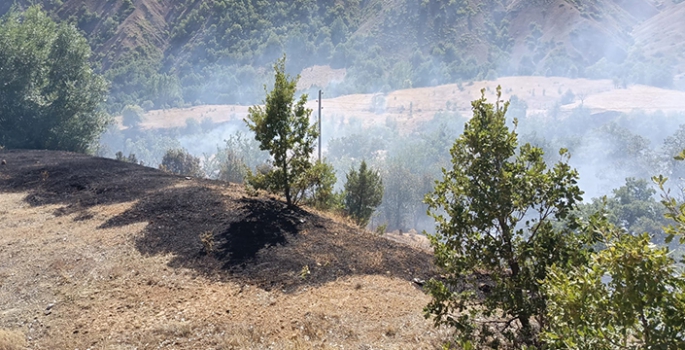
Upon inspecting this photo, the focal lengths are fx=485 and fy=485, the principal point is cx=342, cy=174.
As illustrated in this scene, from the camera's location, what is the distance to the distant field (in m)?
105

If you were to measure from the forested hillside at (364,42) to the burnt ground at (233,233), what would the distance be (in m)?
102

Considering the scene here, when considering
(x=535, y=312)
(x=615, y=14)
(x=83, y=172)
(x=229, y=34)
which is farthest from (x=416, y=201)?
(x=615, y=14)

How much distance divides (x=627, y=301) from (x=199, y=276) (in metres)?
7.89

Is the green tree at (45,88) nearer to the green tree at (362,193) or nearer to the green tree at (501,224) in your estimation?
the green tree at (362,193)

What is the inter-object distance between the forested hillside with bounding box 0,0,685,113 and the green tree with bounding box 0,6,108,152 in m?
84.8

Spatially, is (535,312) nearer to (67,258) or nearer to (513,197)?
(513,197)

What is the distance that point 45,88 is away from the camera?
28016mm

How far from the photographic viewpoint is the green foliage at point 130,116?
100438 mm

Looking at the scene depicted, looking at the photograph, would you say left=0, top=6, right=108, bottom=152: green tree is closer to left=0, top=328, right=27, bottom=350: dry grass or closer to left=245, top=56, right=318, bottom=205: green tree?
left=245, top=56, right=318, bottom=205: green tree

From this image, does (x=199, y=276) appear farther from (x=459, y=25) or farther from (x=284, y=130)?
(x=459, y=25)

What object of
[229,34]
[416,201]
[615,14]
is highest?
[615,14]

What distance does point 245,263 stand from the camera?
9852 millimetres

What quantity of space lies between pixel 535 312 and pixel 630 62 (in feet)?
460

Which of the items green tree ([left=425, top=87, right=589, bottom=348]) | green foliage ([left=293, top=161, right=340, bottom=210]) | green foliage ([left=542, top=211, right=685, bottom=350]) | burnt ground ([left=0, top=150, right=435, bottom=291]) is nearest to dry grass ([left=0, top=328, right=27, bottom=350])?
burnt ground ([left=0, top=150, right=435, bottom=291])
